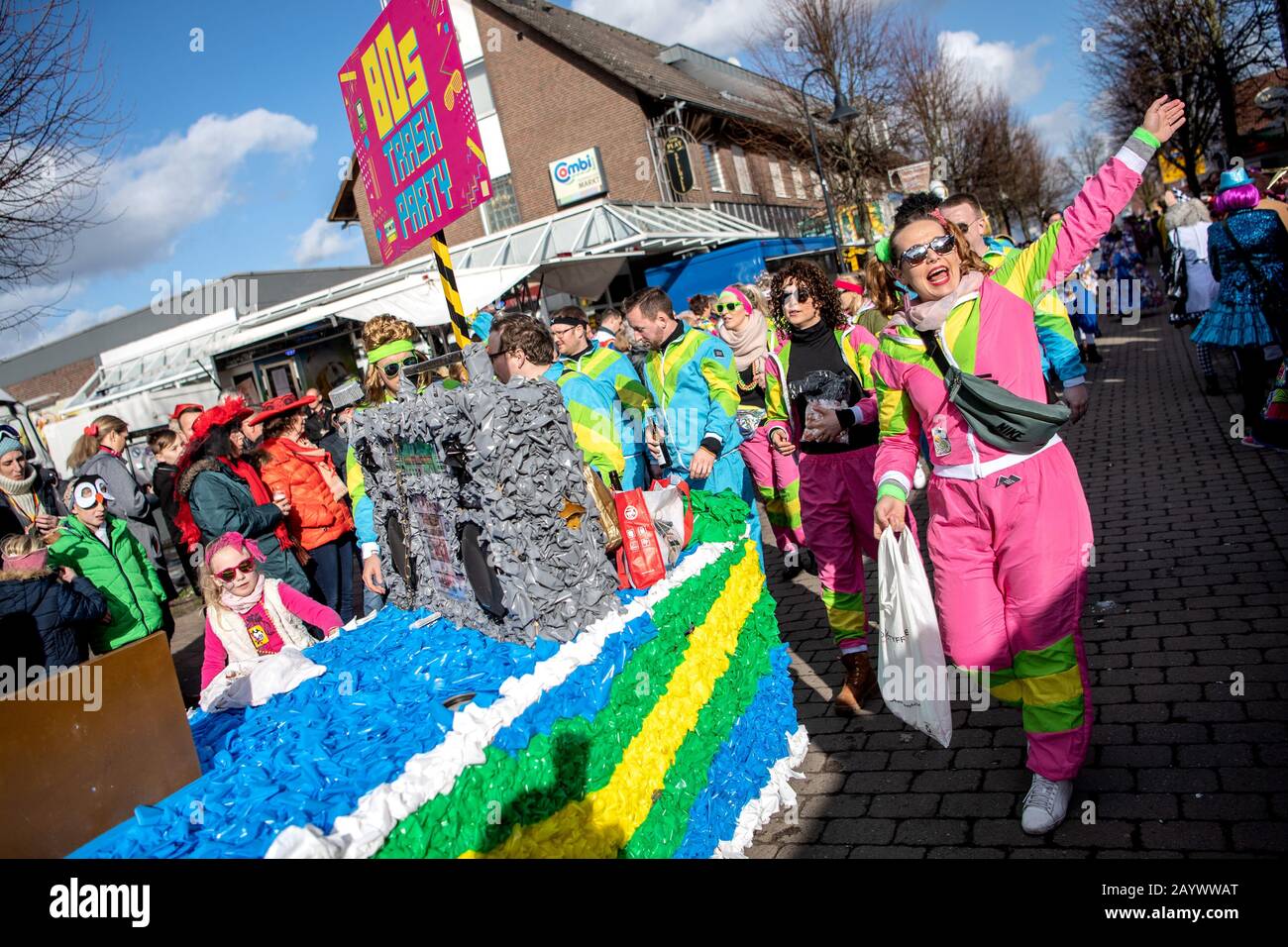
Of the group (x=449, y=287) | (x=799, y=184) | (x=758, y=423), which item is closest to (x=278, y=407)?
(x=449, y=287)

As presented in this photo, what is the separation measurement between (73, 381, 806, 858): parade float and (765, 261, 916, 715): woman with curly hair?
64 centimetres

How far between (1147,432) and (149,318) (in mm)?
37711

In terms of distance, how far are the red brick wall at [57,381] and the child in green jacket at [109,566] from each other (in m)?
38.2

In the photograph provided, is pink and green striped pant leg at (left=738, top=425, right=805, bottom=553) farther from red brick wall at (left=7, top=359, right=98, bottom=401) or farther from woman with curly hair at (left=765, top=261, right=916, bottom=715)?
red brick wall at (left=7, top=359, right=98, bottom=401)

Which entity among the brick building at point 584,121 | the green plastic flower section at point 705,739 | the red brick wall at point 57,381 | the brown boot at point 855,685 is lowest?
the brown boot at point 855,685

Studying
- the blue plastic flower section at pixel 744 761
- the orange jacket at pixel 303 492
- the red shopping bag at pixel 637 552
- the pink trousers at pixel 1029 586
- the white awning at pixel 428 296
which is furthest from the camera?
the white awning at pixel 428 296

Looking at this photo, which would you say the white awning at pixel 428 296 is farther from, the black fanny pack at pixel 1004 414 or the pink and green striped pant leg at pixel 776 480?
the black fanny pack at pixel 1004 414

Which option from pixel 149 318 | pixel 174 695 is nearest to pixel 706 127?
pixel 149 318

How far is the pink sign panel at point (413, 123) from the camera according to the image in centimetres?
373

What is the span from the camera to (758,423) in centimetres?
547

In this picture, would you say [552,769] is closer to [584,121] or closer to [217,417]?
[217,417]

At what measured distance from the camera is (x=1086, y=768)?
3244 mm

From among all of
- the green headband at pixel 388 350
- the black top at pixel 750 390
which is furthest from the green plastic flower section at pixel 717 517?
the black top at pixel 750 390
